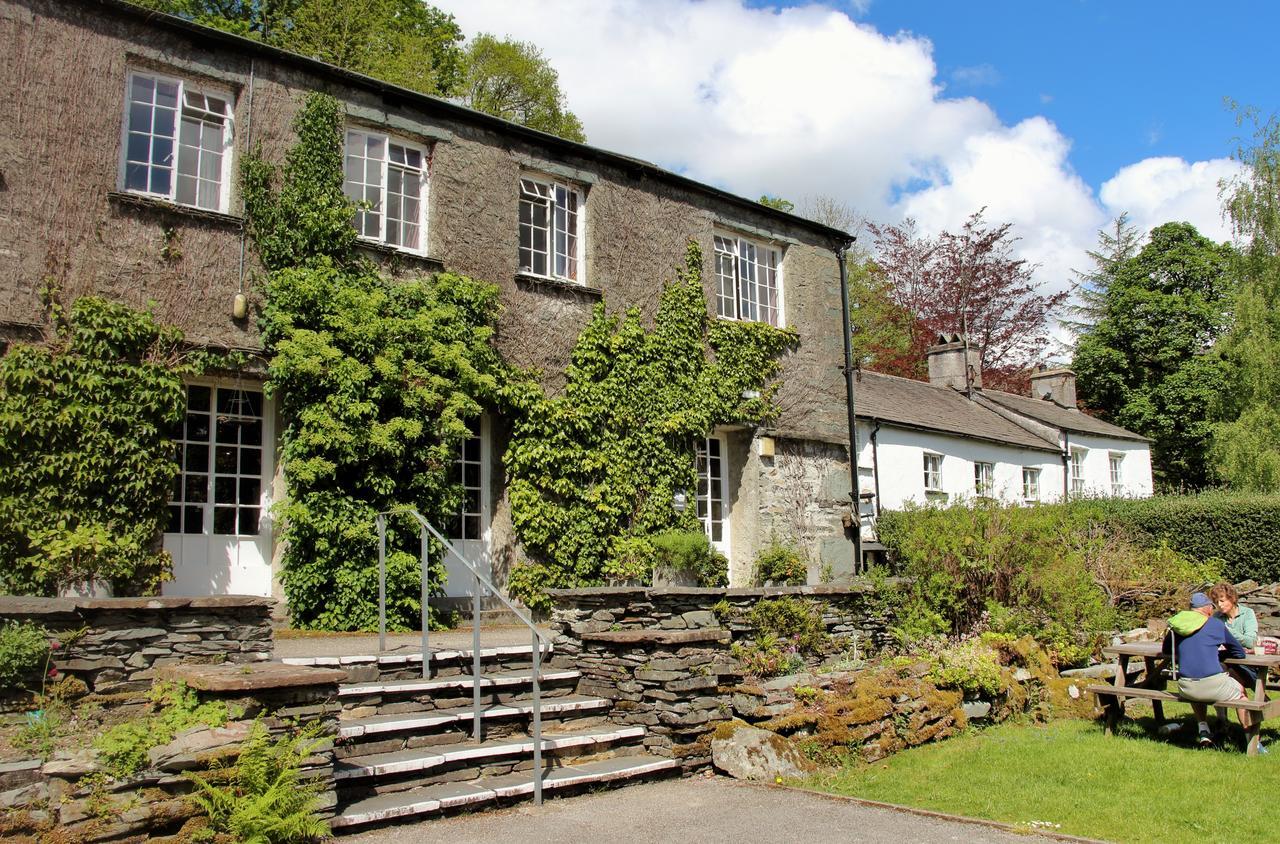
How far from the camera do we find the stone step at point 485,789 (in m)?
6.05

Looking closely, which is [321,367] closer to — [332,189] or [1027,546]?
[332,189]

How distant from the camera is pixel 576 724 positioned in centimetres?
807

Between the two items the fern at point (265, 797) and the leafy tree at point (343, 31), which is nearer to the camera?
the fern at point (265, 797)

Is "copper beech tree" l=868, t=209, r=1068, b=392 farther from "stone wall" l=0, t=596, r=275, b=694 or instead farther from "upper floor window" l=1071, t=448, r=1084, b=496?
"stone wall" l=0, t=596, r=275, b=694

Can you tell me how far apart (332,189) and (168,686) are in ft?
21.9

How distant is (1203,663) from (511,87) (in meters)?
26.9

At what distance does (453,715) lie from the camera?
7.40 meters

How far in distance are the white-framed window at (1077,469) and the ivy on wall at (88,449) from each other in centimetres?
2341

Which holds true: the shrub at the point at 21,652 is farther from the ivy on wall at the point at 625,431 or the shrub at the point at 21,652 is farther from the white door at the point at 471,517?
the ivy on wall at the point at 625,431

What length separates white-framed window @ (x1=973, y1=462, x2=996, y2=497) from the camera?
75.2ft

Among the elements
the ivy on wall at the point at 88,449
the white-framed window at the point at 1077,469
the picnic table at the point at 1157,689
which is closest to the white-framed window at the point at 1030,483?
the white-framed window at the point at 1077,469

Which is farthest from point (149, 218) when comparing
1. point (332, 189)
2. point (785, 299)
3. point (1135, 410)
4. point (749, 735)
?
point (1135, 410)

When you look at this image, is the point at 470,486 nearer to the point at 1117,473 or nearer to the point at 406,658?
the point at 406,658

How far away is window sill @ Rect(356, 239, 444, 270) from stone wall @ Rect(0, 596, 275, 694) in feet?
17.9
